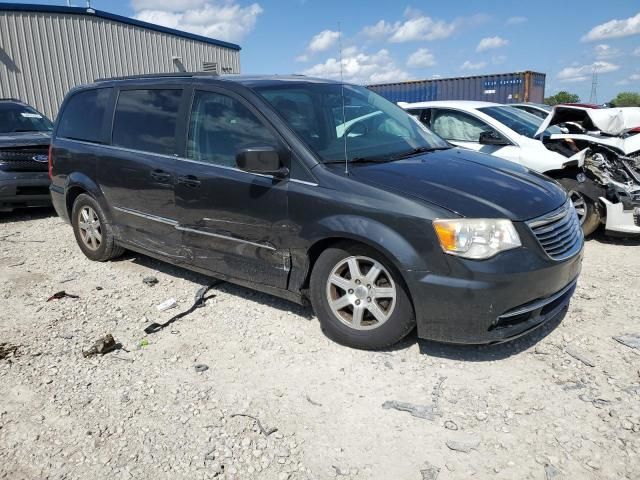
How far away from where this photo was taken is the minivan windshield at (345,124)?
12.3 feet

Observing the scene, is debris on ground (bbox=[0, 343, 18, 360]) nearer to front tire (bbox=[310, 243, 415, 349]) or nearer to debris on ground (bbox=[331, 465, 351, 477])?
front tire (bbox=[310, 243, 415, 349])

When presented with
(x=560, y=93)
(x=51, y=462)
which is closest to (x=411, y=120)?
(x=51, y=462)

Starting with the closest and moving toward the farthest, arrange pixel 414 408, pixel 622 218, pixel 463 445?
pixel 463 445 → pixel 414 408 → pixel 622 218

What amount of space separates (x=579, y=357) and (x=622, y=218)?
314cm

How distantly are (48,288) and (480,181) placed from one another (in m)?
4.09

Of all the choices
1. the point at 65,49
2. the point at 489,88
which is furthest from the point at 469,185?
the point at 489,88

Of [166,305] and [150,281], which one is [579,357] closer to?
[166,305]

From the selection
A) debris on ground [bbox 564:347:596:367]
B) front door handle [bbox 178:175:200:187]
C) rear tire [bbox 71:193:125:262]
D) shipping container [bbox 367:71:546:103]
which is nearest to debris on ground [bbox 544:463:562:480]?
debris on ground [bbox 564:347:596:367]

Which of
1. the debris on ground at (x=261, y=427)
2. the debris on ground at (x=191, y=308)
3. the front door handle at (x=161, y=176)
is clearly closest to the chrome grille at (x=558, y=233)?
the debris on ground at (x=261, y=427)

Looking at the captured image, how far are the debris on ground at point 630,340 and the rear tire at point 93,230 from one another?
460 cm

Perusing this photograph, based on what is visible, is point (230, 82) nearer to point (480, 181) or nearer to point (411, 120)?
point (411, 120)

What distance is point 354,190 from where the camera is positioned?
334cm

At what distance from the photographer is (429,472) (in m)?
2.44

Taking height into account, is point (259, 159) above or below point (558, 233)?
above
